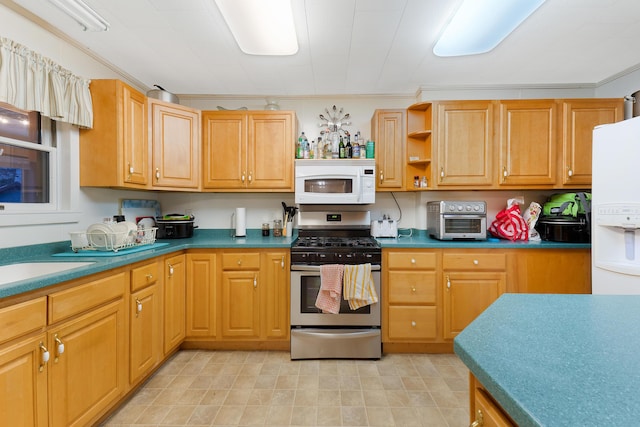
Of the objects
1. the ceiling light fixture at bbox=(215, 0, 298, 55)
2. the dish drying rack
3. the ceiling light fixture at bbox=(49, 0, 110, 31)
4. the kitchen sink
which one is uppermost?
the ceiling light fixture at bbox=(215, 0, 298, 55)

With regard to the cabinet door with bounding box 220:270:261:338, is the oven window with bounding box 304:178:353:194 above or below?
above

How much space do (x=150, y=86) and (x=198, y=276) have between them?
1.99 m

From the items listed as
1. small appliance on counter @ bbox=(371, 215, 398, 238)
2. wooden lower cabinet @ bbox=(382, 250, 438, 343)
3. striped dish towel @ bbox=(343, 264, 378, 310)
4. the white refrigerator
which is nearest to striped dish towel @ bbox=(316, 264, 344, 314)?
striped dish towel @ bbox=(343, 264, 378, 310)

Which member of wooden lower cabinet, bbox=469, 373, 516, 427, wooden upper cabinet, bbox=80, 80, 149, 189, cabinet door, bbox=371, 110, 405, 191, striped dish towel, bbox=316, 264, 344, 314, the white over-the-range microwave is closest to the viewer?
wooden lower cabinet, bbox=469, 373, 516, 427

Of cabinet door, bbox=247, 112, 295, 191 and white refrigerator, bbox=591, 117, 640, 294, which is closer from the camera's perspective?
white refrigerator, bbox=591, 117, 640, 294

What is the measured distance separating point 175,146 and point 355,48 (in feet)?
5.77

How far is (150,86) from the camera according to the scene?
9.41 ft

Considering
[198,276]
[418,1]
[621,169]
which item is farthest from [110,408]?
[621,169]

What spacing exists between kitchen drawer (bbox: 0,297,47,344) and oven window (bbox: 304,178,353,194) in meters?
1.95

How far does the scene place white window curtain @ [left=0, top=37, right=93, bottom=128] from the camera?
160cm

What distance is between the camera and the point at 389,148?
2.84 metres

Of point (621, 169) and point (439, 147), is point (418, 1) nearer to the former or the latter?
point (439, 147)

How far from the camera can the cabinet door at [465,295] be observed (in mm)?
2412

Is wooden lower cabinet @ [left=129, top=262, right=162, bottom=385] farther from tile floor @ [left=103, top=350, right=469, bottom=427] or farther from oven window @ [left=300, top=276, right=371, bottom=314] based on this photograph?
oven window @ [left=300, top=276, right=371, bottom=314]
